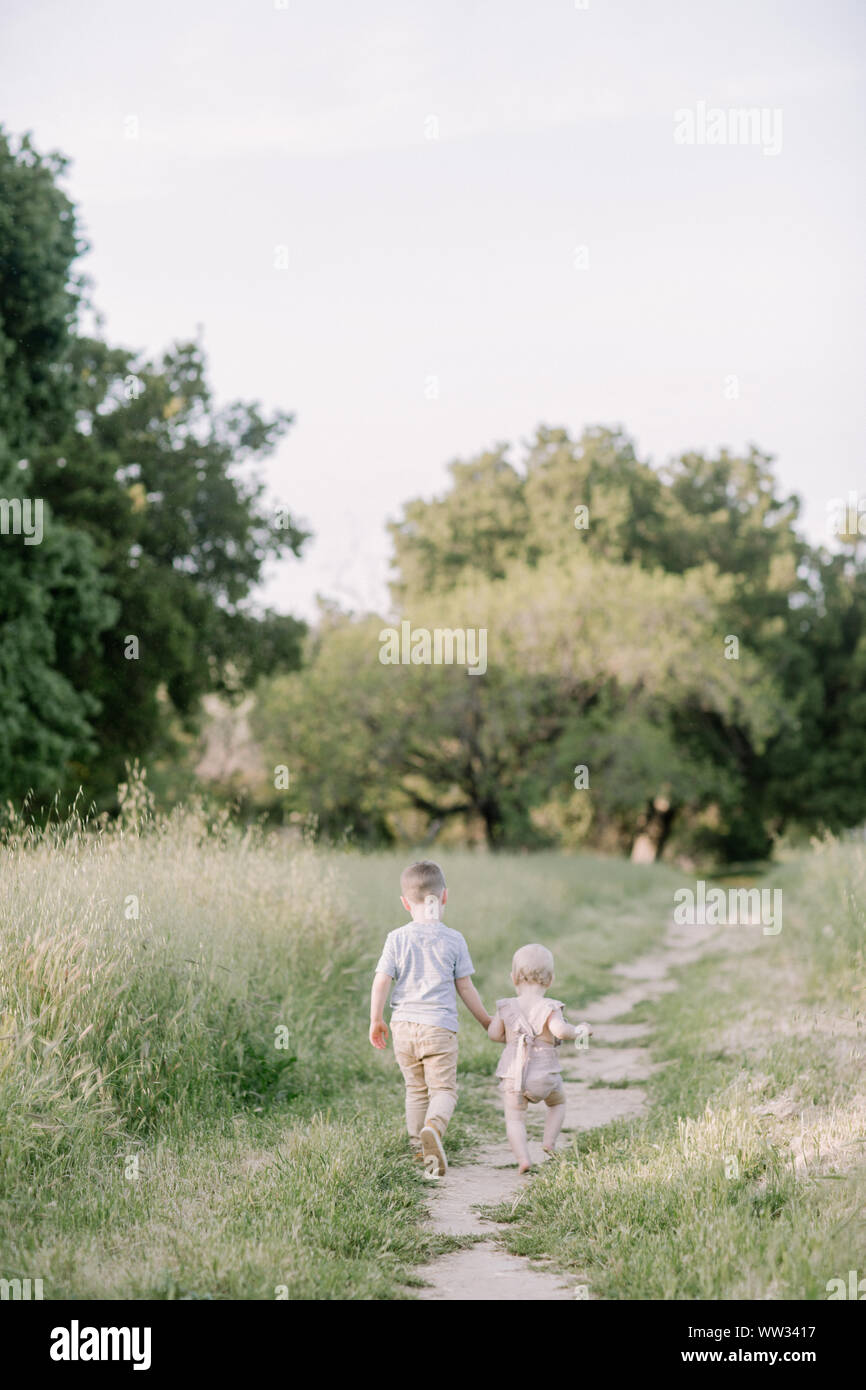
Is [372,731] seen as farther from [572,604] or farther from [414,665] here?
[572,604]

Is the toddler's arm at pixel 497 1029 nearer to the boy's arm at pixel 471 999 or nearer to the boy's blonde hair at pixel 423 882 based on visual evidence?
the boy's arm at pixel 471 999

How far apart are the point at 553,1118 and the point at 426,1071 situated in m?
0.71

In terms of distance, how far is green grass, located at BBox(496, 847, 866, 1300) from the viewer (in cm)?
408

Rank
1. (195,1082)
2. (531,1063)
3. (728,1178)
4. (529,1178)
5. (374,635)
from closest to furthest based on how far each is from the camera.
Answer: (728,1178), (529,1178), (531,1063), (195,1082), (374,635)

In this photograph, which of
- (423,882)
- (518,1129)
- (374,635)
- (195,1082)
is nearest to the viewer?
(518,1129)

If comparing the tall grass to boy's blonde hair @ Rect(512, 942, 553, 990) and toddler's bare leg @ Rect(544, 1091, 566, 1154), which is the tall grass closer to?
toddler's bare leg @ Rect(544, 1091, 566, 1154)

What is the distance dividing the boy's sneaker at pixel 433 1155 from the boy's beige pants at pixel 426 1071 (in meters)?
0.11

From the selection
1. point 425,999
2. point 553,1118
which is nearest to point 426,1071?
point 425,999

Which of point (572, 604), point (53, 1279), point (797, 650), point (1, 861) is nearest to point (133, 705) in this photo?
point (572, 604)

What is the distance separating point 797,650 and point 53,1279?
1753 inches

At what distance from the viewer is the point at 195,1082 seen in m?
6.13

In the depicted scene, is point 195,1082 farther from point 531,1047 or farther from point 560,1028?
point 560,1028

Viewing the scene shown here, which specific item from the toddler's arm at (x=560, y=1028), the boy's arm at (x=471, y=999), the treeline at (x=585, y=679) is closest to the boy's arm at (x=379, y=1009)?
the boy's arm at (x=471, y=999)

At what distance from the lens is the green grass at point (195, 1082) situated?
13.9 feet
